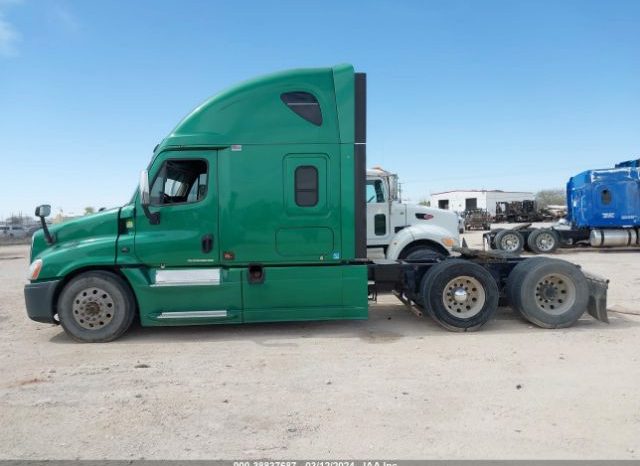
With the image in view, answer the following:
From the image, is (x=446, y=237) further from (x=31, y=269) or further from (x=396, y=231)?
(x=31, y=269)

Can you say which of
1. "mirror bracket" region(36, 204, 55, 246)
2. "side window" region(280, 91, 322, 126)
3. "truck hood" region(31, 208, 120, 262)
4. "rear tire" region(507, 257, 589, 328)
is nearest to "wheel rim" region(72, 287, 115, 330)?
"truck hood" region(31, 208, 120, 262)

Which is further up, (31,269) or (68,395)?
(31,269)

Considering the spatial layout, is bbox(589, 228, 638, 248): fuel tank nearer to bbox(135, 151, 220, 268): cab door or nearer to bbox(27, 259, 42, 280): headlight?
bbox(135, 151, 220, 268): cab door

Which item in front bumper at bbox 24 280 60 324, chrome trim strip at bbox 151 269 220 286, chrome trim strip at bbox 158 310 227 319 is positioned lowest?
chrome trim strip at bbox 158 310 227 319

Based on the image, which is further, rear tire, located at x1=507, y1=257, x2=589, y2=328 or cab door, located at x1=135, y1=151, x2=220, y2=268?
rear tire, located at x1=507, y1=257, x2=589, y2=328

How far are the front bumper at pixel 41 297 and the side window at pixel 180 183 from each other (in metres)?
1.73

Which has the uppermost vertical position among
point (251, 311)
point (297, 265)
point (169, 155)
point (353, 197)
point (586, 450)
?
point (169, 155)

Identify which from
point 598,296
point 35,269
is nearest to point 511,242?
point 598,296

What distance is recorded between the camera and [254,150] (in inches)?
245

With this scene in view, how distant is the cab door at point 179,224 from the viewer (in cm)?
622

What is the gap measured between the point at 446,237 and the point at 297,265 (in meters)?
4.49

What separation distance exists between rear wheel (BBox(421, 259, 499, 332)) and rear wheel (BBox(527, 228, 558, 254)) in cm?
1477

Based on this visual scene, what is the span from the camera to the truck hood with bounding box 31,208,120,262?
6.30m

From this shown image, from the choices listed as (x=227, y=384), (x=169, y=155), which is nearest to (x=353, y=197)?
(x=169, y=155)
